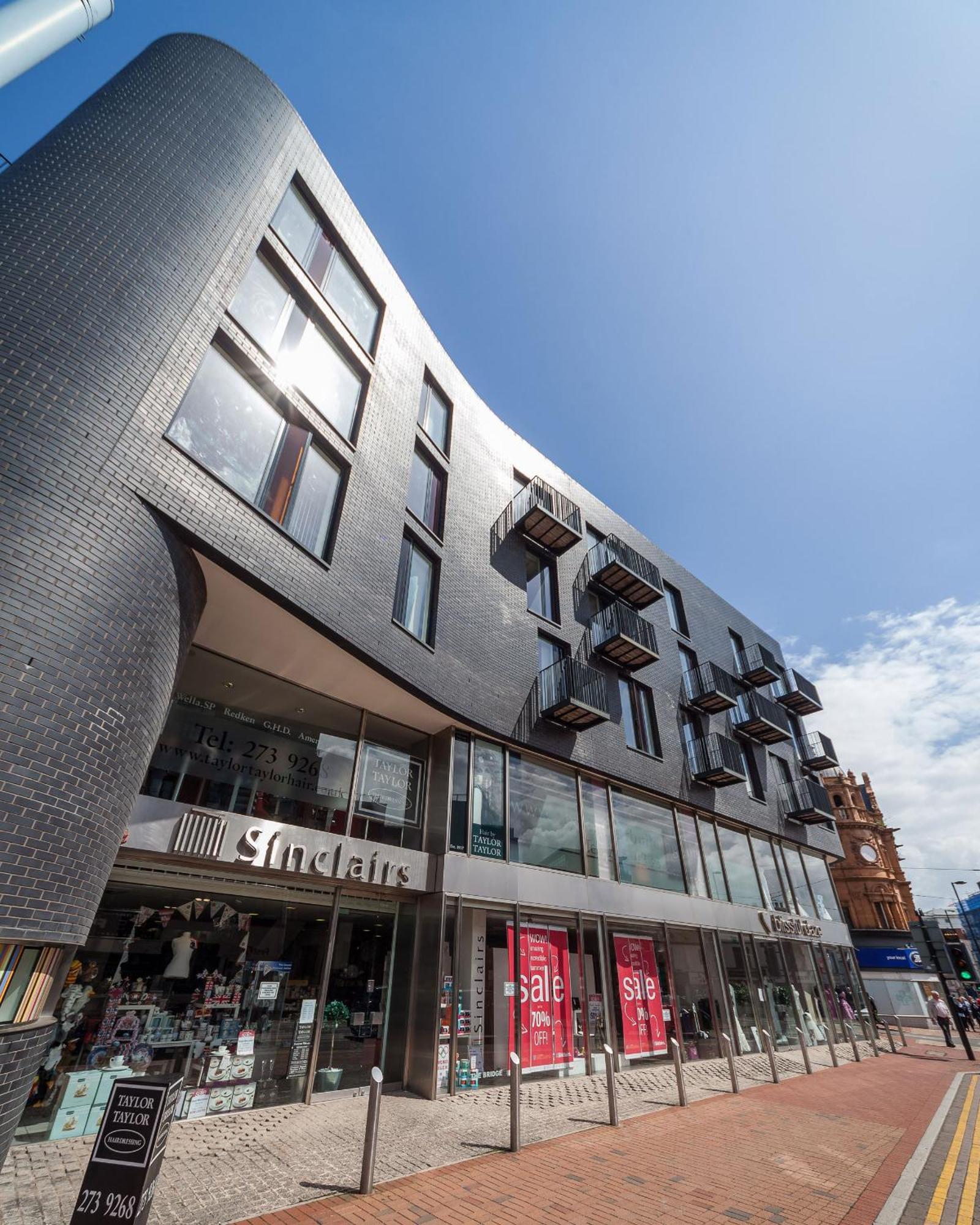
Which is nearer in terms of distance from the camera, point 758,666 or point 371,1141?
point 371,1141

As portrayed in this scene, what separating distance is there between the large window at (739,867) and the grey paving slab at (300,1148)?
27.3 feet

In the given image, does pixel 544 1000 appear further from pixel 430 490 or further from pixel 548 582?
pixel 430 490

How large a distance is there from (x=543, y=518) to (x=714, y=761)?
393 inches

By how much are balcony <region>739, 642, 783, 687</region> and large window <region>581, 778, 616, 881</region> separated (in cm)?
1192

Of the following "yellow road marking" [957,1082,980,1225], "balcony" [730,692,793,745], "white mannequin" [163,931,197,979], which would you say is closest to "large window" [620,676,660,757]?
"balcony" [730,692,793,745]

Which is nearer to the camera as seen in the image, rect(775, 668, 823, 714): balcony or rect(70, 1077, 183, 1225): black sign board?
rect(70, 1077, 183, 1225): black sign board

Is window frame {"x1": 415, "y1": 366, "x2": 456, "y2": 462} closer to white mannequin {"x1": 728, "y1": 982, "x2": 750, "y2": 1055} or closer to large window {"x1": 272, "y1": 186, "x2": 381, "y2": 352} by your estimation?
large window {"x1": 272, "y1": 186, "x2": 381, "y2": 352}

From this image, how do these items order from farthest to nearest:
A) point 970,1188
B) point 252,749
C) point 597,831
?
point 597,831 < point 252,749 < point 970,1188

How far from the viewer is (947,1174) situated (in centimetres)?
694

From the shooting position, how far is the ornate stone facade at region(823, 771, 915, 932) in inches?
1516

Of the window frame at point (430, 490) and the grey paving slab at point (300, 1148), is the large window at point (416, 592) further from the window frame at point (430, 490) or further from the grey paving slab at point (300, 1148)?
the grey paving slab at point (300, 1148)

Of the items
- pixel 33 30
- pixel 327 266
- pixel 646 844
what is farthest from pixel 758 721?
pixel 33 30

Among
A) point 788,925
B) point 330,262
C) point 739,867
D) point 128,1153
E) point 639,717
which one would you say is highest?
point 330,262

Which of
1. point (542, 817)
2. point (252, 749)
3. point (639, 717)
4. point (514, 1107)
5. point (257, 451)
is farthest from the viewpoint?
point (639, 717)
